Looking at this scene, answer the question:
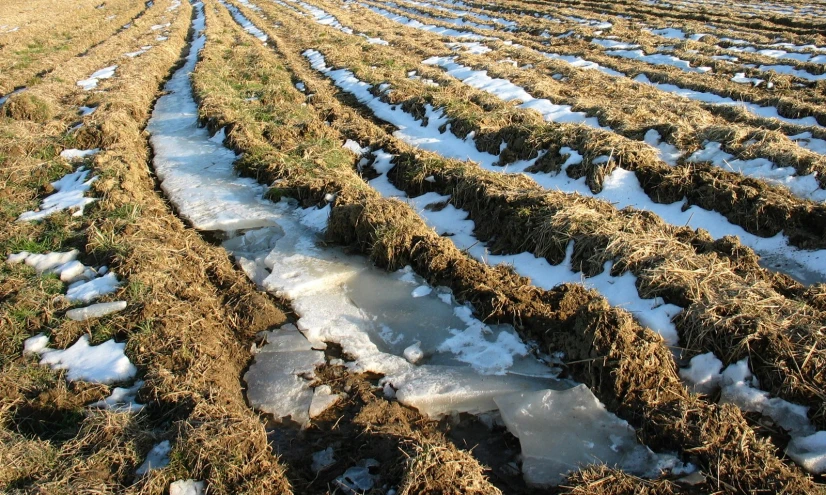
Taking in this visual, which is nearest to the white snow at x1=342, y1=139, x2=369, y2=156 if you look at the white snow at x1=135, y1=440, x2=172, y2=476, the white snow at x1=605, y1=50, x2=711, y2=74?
the white snow at x1=135, y1=440, x2=172, y2=476

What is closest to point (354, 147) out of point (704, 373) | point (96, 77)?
point (704, 373)

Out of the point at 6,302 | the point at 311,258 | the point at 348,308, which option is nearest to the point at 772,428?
the point at 348,308

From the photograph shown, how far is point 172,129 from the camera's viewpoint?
365 inches

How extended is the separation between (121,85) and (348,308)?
9.74 metres

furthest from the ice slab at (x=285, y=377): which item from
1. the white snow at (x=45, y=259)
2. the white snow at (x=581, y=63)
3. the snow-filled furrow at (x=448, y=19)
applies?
the snow-filled furrow at (x=448, y=19)

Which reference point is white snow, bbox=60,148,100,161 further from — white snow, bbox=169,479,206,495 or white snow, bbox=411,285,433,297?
white snow, bbox=169,479,206,495

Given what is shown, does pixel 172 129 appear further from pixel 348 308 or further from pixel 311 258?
pixel 348 308

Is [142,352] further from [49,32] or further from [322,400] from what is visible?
[49,32]

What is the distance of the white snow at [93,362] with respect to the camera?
3752 mm

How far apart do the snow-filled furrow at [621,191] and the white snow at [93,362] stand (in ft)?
11.3

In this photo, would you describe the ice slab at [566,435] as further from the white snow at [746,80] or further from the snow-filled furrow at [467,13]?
the snow-filled furrow at [467,13]

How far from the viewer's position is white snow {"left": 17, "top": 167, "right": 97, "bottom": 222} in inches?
239

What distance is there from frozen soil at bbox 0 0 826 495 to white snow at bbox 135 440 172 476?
0.01 metres

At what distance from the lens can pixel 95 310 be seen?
14.2ft
